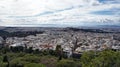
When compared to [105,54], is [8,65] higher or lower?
lower

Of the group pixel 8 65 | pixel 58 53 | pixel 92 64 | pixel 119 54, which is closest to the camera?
pixel 92 64

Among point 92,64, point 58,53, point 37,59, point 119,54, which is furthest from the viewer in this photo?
point 58,53

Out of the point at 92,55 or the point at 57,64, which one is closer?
the point at 92,55

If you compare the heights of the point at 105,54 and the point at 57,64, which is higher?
the point at 105,54

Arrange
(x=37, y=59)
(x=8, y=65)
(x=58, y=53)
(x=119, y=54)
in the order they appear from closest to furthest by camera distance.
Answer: (x=119, y=54) → (x=8, y=65) → (x=37, y=59) → (x=58, y=53)

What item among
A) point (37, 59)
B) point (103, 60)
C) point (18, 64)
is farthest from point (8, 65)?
point (103, 60)

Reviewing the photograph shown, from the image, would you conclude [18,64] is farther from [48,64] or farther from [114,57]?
[114,57]

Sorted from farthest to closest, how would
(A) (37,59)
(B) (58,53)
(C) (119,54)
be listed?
(B) (58,53) → (A) (37,59) → (C) (119,54)

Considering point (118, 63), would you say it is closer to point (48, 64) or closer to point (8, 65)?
point (48, 64)

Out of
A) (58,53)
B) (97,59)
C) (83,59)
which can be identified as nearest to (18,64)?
(83,59)
